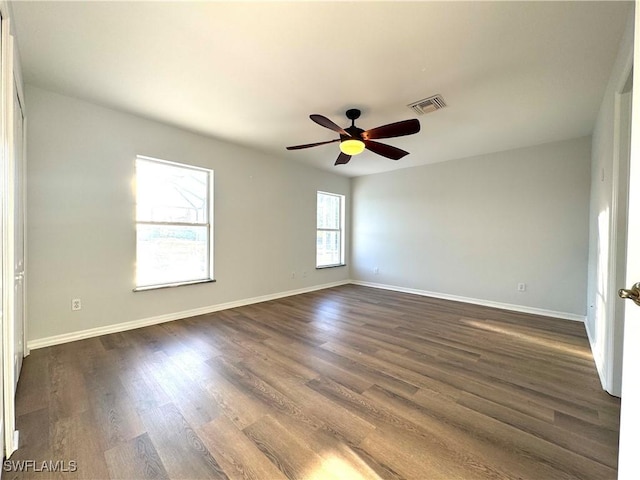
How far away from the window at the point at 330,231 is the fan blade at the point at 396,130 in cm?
305

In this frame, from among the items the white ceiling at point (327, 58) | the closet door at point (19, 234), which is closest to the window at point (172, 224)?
the white ceiling at point (327, 58)

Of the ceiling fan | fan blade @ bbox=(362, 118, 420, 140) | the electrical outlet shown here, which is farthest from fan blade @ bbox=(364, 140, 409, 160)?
the electrical outlet

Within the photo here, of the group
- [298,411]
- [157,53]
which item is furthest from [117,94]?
[298,411]

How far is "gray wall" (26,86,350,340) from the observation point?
259cm

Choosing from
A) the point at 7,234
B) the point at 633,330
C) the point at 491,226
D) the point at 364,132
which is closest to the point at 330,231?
the point at 491,226

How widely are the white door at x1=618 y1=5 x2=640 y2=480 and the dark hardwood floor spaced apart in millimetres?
670

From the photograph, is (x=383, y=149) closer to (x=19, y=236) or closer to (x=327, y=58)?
(x=327, y=58)

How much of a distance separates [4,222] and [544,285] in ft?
18.3

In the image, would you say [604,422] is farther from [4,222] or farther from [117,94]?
[117,94]

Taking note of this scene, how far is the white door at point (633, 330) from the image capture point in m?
0.77

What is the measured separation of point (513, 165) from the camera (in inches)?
163

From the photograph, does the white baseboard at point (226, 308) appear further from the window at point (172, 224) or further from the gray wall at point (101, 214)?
the window at point (172, 224)

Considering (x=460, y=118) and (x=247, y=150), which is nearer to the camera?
(x=460, y=118)

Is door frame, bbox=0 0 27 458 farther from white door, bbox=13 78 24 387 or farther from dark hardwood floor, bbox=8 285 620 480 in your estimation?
white door, bbox=13 78 24 387
